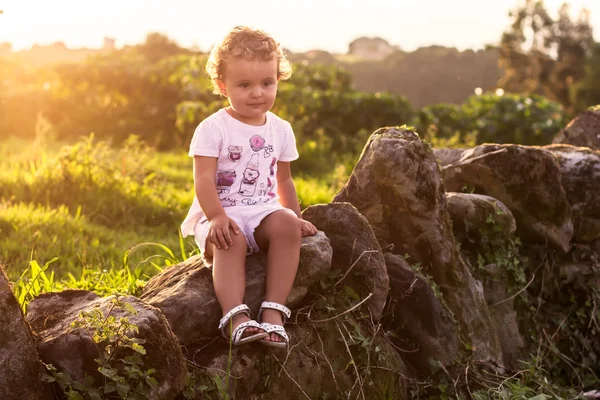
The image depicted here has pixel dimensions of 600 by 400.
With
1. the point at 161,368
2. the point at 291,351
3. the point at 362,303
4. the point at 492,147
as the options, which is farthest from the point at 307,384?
the point at 492,147

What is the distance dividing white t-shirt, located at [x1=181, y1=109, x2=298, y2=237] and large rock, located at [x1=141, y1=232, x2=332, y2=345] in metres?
0.31

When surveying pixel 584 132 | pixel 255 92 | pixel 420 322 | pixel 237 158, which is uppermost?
pixel 255 92

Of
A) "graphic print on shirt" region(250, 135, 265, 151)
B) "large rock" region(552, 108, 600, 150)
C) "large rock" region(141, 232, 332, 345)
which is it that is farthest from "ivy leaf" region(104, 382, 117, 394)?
"large rock" region(552, 108, 600, 150)

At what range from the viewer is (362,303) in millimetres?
3615

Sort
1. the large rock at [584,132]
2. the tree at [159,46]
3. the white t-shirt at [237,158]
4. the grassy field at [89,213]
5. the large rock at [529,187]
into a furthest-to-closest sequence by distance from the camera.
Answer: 1. the tree at [159,46]
2. the large rock at [584,132]
3. the grassy field at [89,213]
4. the large rock at [529,187]
5. the white t-shirt at [237,158]

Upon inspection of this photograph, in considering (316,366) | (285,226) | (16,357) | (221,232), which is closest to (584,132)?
(285,226)

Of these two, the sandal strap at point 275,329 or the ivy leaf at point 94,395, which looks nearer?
the ivy leaf at point 94,395

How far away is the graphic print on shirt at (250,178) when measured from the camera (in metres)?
3.66

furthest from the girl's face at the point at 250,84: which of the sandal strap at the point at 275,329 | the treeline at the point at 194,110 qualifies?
the treeline at the point at 194,110

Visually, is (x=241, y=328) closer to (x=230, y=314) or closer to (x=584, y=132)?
(x=230, y=314)

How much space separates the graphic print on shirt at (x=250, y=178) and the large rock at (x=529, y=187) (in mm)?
1968

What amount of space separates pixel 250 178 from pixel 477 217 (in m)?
1.74

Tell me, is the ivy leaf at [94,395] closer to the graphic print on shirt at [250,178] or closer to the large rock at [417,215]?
the graphic print on shirt at [250,178]

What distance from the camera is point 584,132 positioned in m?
6.78
